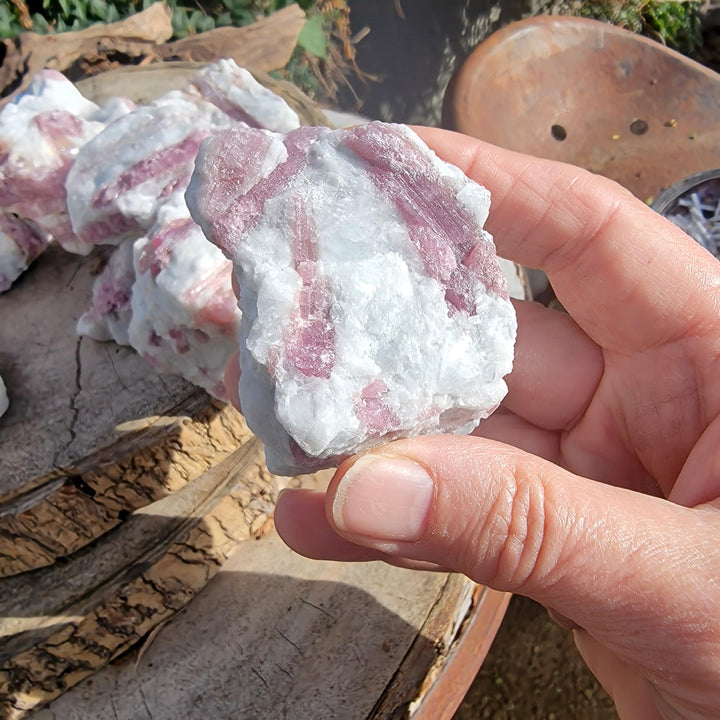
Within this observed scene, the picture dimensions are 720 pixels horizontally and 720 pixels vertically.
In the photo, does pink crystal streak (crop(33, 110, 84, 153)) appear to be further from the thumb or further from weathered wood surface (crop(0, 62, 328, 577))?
the thumb

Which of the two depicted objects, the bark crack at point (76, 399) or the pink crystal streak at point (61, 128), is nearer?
the bark crack at point (76, 399)

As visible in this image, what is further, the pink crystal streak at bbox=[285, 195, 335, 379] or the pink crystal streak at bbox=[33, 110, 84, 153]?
the pink crystal streak at bbox=[33, 110, 84, 153]

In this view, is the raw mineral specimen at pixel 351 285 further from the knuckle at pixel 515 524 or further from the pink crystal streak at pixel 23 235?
the pink crystal streak at pixel 23 235

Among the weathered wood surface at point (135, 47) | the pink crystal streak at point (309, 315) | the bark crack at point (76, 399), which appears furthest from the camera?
the weathered wood surface at point (135, 47)

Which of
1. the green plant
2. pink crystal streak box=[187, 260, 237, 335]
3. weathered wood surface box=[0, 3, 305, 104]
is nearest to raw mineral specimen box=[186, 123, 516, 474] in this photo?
pink crystal streak box=[187, 260, 237, 335]

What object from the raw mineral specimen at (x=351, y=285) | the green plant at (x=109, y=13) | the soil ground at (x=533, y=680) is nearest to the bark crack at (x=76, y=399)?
the raw mineral specimen at (x=351, y=285)

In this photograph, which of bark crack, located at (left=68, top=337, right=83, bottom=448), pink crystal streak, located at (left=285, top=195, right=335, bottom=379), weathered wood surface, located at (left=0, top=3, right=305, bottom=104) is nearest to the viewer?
pink crystal streak, located at (left=285, top=195, right=335, bottom=379)

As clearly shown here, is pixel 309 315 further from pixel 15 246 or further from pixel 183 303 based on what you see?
pixel 15 246
